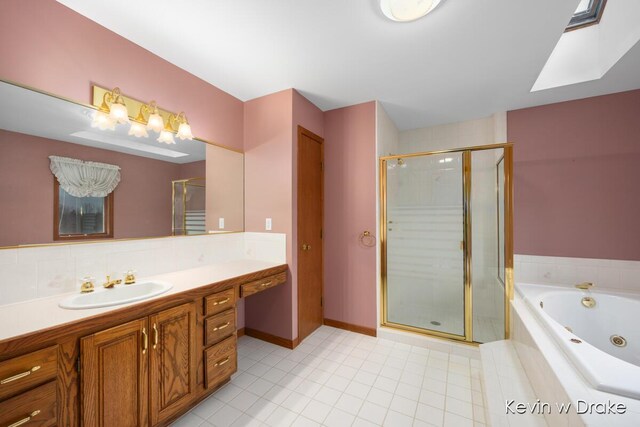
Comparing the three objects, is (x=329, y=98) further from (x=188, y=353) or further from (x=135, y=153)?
(x=188, y=353)

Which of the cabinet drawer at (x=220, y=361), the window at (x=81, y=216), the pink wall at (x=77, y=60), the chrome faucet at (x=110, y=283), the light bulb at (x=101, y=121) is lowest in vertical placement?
the cabinet drawer at (x=220, y=361)

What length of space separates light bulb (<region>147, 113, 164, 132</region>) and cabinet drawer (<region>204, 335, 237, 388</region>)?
1570 millimetres

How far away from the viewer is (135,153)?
5.70 feet

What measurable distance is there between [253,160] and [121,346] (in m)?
1.79

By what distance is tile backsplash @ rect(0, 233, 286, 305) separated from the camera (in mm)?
1257

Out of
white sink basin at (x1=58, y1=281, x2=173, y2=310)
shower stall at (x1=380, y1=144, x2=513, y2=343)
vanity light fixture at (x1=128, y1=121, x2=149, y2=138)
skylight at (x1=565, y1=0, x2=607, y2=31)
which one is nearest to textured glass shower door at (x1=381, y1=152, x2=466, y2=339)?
shower stall at (x1=380, y1=144, x2=513, y2=343)

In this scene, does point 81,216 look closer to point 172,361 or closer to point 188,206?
point 188,206

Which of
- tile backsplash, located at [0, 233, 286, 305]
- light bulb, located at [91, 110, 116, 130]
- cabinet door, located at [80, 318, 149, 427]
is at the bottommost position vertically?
cabinet door, located at [80, 318, 149, 427]

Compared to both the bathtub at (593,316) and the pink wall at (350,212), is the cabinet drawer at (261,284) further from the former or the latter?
the bathtub at (593,316)

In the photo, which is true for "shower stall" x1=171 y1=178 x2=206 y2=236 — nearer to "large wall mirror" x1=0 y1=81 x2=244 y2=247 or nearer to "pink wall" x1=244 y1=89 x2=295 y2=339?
"large wall mirror" x1=0 y1=81 x2=244 y2=247

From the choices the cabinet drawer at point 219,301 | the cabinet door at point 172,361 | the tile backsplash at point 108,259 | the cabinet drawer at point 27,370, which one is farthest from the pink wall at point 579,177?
the cabinet drawer at point 27,370

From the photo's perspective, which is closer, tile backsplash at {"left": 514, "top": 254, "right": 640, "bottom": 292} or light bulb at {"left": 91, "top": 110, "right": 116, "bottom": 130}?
light bulb at {"left": 91, "top": 110, "right": 116, "bottom": 130}

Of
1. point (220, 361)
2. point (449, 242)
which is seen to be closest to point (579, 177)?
point (449, 242)

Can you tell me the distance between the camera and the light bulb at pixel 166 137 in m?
1.86
